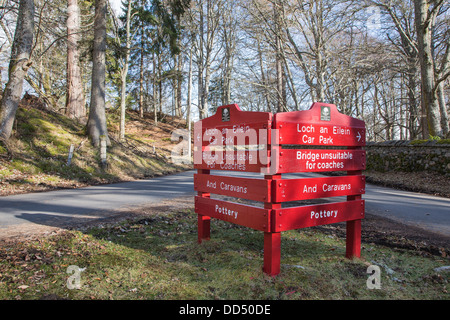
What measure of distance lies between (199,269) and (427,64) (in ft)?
52.2

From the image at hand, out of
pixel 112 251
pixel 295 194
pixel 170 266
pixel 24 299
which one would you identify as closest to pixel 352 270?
pixel 295 194

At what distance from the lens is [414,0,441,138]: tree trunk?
1451cm

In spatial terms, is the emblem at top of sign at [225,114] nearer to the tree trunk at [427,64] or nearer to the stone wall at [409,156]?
the stone wall at [409,156]

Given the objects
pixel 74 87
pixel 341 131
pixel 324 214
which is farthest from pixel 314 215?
pixel 74 87

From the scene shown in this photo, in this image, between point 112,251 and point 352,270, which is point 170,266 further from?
point 352,270

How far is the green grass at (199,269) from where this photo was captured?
3.01 meters

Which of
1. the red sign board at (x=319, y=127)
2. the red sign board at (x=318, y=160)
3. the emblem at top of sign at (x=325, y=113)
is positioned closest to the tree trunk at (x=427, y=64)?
the red sign board at (x=319, y=127)

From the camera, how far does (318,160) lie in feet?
12.4

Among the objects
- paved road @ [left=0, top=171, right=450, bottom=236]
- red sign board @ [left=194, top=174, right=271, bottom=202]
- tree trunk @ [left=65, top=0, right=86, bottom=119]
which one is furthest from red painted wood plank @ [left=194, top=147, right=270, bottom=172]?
tree trunk @ [left=65, top=0, right=86, bottom=119]

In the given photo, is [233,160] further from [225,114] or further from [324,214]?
[324,214]

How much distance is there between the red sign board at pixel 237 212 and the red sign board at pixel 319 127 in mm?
853

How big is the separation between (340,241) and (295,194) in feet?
6.80

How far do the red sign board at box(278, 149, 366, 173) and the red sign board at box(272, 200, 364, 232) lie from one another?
0.45m

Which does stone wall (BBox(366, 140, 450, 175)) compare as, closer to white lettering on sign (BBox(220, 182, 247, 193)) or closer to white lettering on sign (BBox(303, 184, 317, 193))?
white lettering on sign (BBox(303, 184, 317, 193))
